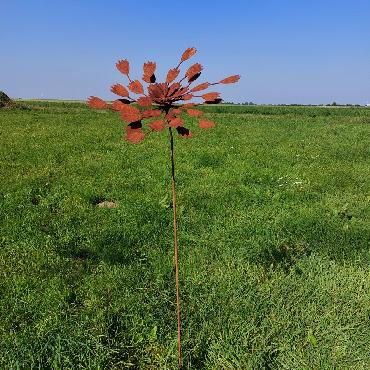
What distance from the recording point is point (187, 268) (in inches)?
206

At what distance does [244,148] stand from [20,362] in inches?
471

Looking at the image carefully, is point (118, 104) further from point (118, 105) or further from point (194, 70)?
point (194, 70)

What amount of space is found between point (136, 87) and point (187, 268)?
3.03 metres

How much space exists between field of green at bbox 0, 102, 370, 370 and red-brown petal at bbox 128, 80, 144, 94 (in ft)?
7.44

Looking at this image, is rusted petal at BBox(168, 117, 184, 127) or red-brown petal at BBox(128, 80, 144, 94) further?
red-brown petal at BBox(128, 80, 144, 94)

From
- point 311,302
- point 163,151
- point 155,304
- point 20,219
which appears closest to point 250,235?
point 311,302

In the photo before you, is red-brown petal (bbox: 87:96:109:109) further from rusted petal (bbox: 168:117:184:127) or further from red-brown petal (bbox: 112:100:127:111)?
rusted petal (bbox: 168:117:184:127)

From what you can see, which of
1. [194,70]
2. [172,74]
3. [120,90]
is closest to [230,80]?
[194,70]

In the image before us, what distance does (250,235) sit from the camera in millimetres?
6391

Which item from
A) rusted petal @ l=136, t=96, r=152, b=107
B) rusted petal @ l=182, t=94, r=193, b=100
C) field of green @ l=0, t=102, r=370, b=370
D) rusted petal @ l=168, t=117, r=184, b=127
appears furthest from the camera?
field of green @ l=0, t=102, r=370, b=370

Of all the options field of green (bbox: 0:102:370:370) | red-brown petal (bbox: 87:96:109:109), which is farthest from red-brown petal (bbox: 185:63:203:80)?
field of green (bbox: 0:102:370:370)

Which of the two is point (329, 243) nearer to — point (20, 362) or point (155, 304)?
point (155, 304)

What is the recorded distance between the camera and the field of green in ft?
12.2

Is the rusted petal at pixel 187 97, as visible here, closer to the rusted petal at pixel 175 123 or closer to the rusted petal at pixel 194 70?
the rusted petal at pixel 194 70
